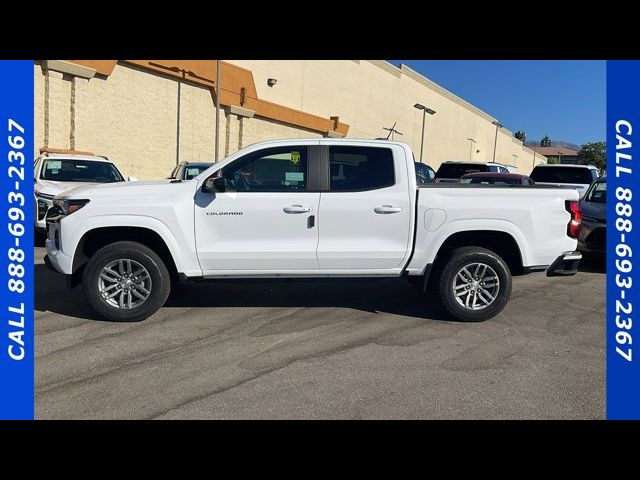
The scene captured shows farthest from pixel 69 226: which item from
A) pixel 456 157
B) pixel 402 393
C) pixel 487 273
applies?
pixel 456 157

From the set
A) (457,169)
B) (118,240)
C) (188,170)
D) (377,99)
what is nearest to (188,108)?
(188,170)

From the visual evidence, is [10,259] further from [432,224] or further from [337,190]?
[432,224]

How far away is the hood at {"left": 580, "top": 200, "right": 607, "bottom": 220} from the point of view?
934 centimetres

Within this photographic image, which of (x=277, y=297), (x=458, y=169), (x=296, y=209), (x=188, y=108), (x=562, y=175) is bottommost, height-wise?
(x=277, y=297)

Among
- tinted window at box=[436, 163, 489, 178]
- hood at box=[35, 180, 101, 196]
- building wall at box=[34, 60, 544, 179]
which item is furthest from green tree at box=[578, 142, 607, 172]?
hood at box=[35, 180, 101, 196]

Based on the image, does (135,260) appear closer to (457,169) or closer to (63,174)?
(63,174)

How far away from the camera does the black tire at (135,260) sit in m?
5.56

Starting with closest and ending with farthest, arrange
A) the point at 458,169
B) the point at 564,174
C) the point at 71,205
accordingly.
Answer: the point at 71,205, the point at 564,174, the point at 458,169

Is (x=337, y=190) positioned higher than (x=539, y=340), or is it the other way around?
(x=337, y=190)

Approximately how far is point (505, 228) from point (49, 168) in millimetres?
9357

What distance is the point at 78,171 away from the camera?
448 inches

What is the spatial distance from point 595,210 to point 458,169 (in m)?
9.69

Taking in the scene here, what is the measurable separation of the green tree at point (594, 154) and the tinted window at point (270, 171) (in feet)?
317

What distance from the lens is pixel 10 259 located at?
3688 millimetres
